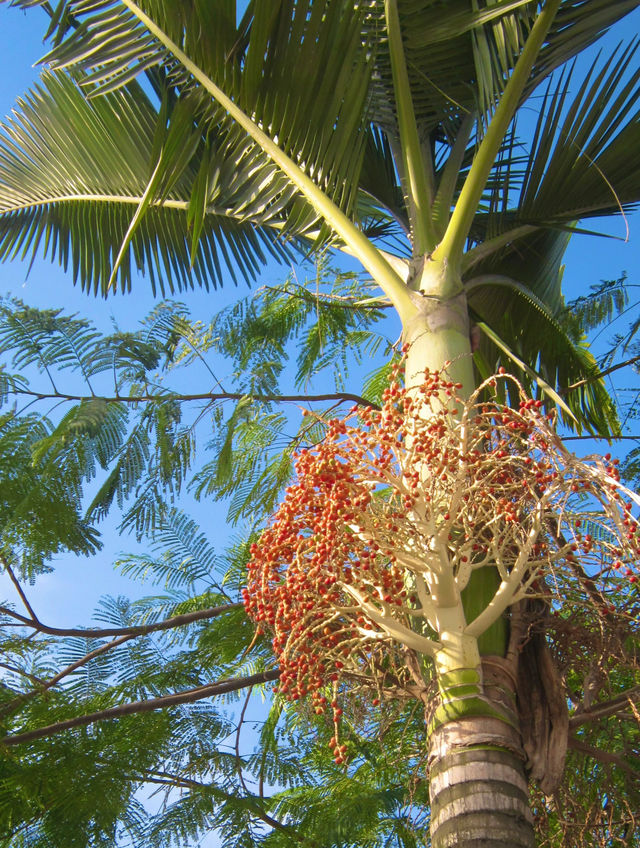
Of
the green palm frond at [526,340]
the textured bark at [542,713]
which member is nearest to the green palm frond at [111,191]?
the green palm frond at [526,340]

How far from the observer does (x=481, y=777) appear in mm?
2107

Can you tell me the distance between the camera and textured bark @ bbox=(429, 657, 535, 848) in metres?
2.02

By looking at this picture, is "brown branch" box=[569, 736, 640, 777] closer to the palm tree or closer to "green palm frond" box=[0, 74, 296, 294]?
the palm tree

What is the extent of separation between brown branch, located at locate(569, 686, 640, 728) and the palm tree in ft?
1.06

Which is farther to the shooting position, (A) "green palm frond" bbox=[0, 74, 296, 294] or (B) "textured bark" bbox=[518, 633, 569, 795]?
(A) "green palm frond" bbox=[0, 74, 296, 294]

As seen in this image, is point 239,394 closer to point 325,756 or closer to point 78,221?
point 78,221

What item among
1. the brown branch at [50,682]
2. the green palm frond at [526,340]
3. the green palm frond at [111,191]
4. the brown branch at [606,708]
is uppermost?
the green palm frond at [111,191]

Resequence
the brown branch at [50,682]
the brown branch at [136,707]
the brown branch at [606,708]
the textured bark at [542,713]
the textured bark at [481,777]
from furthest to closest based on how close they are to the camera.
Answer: the brown branch at [50,682], the brown branch at [136,707], the brown branch at [606,708], the textured bark at [542,713], the textured bark at [481,777]

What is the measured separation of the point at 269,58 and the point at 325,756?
10.8 ft

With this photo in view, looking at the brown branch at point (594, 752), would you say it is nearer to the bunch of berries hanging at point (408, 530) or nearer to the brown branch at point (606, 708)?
the brown branch at point (606, 708)

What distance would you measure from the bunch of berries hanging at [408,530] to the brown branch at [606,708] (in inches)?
13.7

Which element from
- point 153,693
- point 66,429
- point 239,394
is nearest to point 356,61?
point 239,394

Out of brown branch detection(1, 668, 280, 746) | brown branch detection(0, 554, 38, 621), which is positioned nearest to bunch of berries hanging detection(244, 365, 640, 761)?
brown branch detection(1, 668, 280, 746)

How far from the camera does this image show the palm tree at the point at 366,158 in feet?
10.4
